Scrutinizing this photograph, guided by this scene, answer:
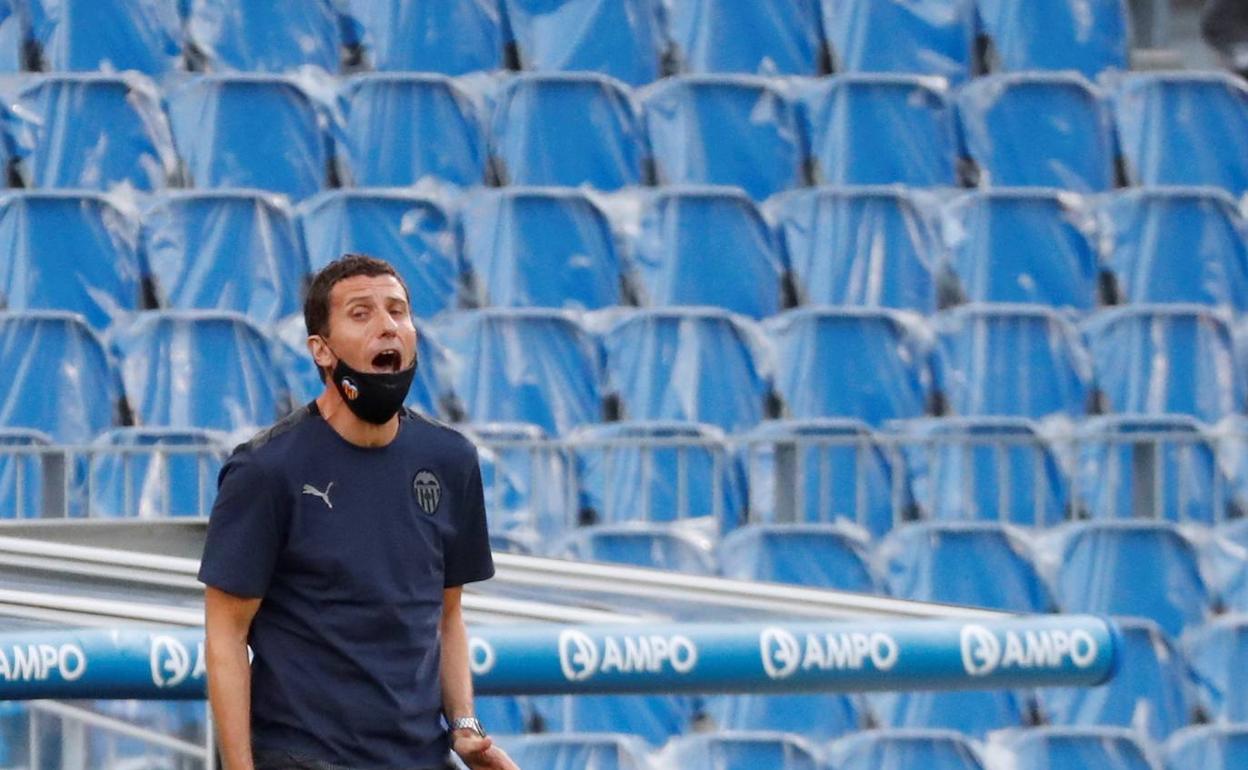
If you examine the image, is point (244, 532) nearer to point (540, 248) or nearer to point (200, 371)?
point (200, 371)

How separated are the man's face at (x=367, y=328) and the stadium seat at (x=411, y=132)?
4188 mm

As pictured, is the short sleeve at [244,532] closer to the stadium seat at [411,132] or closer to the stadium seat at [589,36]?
the stadium seat at [411,132]

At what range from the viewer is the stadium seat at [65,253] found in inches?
238

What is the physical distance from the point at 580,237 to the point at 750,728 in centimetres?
154

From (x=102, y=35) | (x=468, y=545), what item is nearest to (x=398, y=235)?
(x=102, y=35)

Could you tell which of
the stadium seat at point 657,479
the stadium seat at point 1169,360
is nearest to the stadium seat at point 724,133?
the stadium seat at point 1169,360

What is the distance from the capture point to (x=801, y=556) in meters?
5.27

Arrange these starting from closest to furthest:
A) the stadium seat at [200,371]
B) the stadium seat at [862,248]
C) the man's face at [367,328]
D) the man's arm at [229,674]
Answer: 1. the man's arm at [229,674]
2. the man's face at [367,328]
3. the stadium seat at [200,371]
4. the stadium seat at [862,248]

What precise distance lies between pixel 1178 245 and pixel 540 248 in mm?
1739

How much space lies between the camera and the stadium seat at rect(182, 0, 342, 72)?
6.89 metres

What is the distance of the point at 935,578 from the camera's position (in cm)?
534

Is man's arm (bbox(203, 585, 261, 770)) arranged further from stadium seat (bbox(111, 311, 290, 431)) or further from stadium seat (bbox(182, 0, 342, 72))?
stadium seat (bbox(182, 0, 342, 72))

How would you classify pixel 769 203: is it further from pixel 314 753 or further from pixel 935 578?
pixel 314 753

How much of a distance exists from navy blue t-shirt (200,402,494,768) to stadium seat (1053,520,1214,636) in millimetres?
3278
